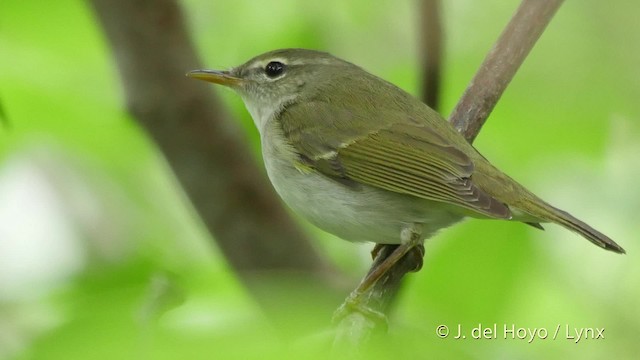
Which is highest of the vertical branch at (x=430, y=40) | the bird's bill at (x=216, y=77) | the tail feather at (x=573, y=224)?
the bird's bill at (x=216, y=77)

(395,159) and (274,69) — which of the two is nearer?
(395,159)

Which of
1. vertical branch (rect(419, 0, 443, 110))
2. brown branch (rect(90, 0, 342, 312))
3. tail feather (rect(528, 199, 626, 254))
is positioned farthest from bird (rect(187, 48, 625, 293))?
vertical branch (rect(419, 0, 443, 110))

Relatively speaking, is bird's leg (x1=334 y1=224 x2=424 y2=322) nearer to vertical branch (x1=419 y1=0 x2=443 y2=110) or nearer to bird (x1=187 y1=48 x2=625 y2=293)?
bird (x1=187 y1=48 x2=625 y2=293)

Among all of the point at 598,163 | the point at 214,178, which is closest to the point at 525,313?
the point at 598,163

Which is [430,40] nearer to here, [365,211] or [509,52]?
[509,52]

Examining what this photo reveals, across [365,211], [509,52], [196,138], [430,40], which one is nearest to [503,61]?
[509,52]

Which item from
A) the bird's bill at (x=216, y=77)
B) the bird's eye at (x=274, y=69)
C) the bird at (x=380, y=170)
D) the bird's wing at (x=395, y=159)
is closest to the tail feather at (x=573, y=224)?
the bird at (x=380, y=170)

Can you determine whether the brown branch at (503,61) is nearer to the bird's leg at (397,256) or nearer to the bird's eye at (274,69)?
the bird's leg at (397,256)
